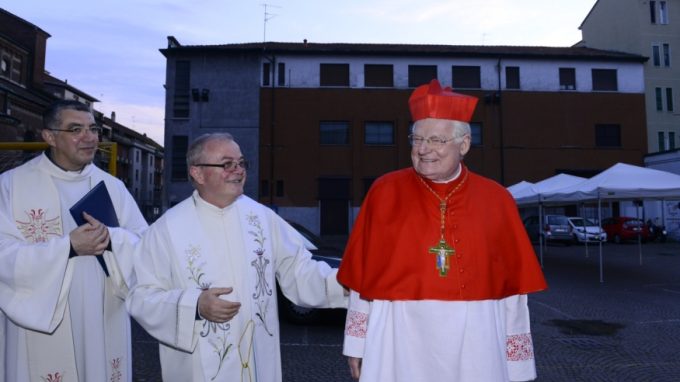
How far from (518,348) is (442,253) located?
1.94 ft

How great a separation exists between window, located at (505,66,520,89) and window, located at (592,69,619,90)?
4.90 m

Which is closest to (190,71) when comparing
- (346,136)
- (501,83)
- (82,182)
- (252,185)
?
(252,185)

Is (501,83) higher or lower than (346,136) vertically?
higher

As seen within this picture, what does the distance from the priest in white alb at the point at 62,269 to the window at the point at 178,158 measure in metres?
27.6

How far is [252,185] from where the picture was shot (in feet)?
96.1

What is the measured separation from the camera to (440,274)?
8.03ft

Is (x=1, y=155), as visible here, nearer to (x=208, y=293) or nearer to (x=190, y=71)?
(x=208, y=293)

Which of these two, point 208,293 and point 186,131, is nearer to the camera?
point 208,293

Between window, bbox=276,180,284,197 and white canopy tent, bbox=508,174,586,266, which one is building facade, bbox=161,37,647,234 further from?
white canopy tent, bbox=508,174,586,266

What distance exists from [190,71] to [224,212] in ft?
98.5

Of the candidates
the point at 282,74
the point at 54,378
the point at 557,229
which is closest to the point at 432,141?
the point at 54,378

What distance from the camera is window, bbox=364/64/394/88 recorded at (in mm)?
30812

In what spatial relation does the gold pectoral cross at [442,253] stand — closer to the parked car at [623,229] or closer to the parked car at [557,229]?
the parked car at [557,229]

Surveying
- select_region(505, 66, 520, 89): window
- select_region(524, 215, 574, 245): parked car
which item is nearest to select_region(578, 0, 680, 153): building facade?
select_region(505, 66, 520, 89): window
